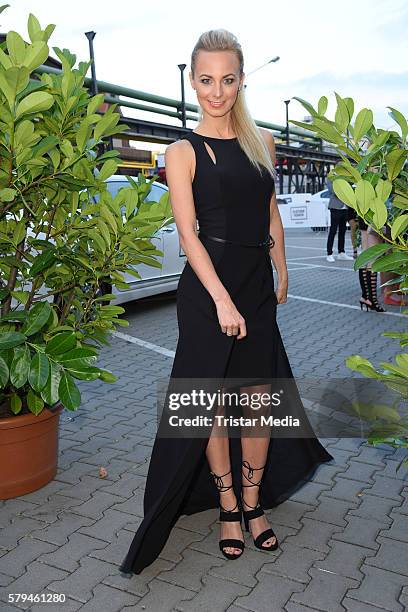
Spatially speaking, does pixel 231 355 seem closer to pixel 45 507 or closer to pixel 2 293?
pixel 2 293

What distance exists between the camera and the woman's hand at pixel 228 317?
233 cm

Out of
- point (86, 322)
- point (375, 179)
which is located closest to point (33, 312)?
point (86, 322)

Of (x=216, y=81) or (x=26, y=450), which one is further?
(x=26, y=450)

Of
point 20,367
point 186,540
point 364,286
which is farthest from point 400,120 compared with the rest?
point 364,286

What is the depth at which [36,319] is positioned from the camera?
104 inches

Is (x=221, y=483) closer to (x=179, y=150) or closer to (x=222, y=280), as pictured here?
(x=222, y=280)

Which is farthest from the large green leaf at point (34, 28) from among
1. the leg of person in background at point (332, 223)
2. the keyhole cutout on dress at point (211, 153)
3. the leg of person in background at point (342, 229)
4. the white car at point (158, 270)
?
the leg of person in background at point (332, 223)

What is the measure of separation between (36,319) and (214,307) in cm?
80

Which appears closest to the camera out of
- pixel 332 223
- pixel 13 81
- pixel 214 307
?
pixel 13 81

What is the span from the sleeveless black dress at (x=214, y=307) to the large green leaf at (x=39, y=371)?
0.54 m

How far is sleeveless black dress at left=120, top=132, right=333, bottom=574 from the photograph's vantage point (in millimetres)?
2389

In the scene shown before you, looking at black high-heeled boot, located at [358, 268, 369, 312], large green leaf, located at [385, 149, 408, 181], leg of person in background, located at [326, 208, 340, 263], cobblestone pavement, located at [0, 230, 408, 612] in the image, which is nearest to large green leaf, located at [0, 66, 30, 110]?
large green leaf, located at [385, 149, 408, 181]

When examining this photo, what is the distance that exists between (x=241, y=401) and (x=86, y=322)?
1.03m

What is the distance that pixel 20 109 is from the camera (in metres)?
2.26
